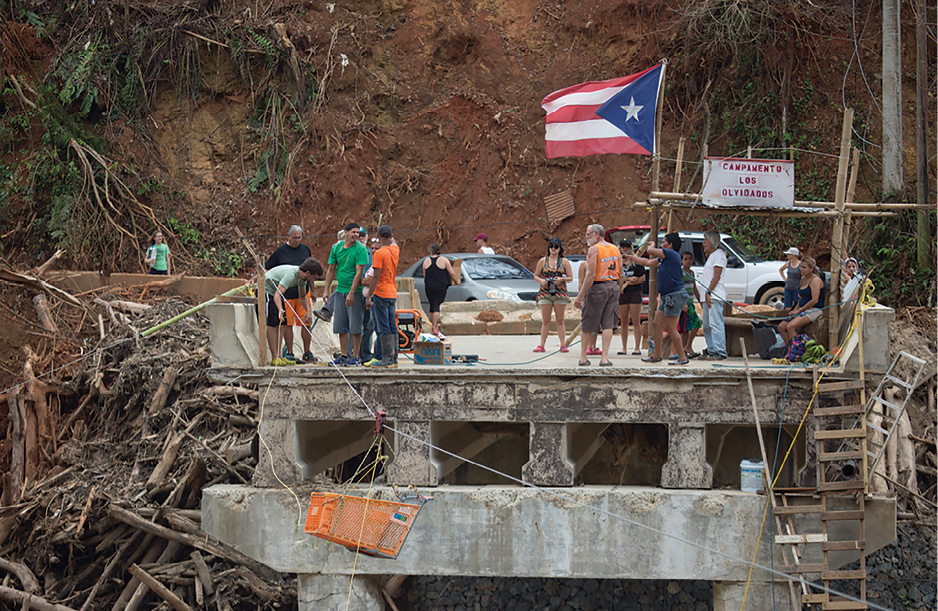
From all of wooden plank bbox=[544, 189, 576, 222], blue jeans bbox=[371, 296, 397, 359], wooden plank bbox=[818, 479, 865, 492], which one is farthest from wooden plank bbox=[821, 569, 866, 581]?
wooden plank bbox=[544, 189, 576, 222]

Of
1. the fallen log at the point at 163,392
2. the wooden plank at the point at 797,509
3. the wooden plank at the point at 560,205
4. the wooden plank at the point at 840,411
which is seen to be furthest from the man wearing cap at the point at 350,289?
the wooden plank at the point at 560,205

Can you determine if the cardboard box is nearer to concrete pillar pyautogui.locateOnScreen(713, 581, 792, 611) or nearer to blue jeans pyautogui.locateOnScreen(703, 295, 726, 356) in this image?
blue jeans pyautogui.locateOnScreen(703, 295, 726, 356)

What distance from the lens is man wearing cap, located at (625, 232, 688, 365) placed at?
1009 cm

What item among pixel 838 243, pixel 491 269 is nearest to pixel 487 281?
pixel 491 269

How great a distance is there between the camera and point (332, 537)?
894cm

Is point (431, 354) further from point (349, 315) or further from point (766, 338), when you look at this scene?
point (766, 338)

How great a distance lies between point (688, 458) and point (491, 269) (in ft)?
33.4

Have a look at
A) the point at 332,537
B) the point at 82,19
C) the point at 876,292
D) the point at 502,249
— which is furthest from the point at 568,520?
the point at 82,19

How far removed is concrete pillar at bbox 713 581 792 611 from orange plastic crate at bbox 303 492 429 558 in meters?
3.02

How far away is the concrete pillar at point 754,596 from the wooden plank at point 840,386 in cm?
186

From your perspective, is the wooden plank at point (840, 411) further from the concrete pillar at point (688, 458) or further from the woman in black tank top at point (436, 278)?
the woman in black tank top at point (436, 278)

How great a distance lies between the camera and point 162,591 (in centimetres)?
1048

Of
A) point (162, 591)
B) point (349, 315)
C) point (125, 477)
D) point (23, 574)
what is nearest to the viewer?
point (349, 315)

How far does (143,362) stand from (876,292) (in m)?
14.5
